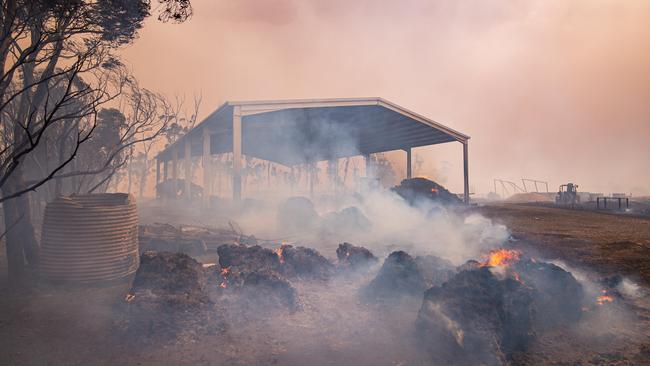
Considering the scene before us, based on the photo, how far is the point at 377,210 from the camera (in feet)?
54.3

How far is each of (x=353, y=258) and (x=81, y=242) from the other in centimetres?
513

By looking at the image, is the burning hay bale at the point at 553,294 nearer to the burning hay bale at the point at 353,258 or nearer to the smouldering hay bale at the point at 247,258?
the burning hay bale at the point at 353,258

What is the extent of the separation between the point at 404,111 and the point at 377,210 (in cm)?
524

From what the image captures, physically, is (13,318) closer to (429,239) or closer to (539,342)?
(539,342)

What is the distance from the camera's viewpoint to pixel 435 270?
6.48 m

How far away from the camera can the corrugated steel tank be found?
17.9 feet

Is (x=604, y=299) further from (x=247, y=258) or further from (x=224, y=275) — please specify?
(x=224, y=275)

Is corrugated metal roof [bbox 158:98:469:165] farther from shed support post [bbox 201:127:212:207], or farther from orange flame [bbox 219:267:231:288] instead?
orange flame [bbox 219:267:231:288]

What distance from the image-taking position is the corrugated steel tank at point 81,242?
214 inches

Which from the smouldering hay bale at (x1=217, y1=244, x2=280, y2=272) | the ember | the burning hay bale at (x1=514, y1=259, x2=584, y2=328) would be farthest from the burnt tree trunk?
the ember

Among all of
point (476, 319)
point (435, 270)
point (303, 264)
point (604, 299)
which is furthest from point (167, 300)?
point (604, 299)

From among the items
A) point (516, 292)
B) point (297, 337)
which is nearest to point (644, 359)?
point (516, 292)

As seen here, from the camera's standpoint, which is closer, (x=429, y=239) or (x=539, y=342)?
(x=539, y=342)

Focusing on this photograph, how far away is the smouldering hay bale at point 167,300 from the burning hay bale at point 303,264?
1600 millimetres
